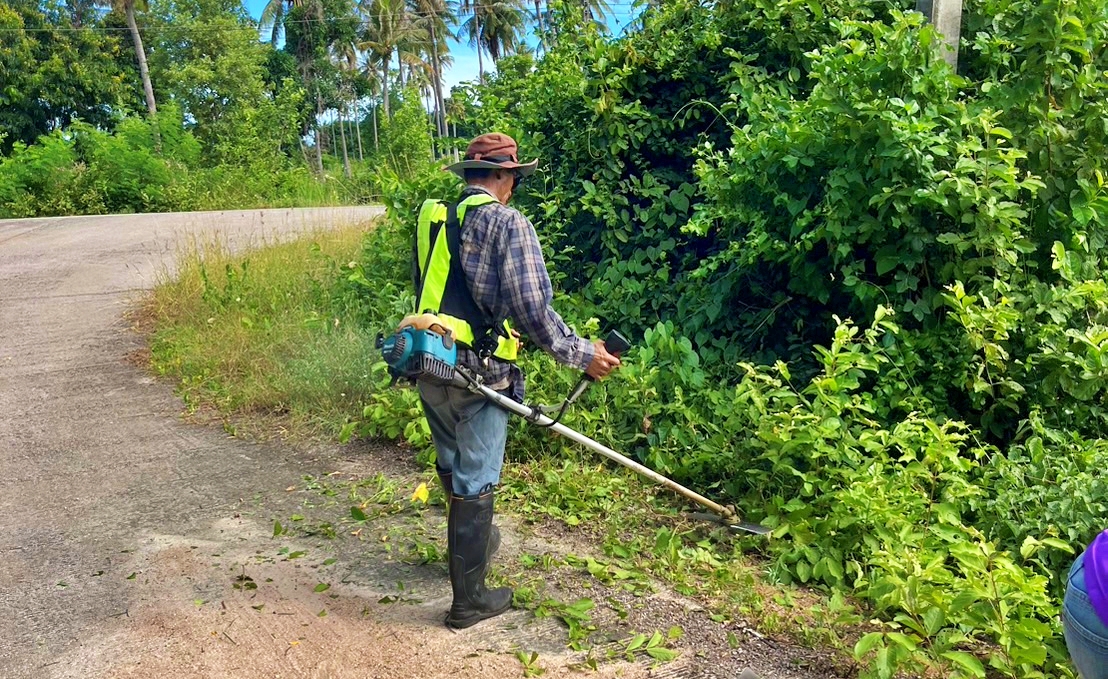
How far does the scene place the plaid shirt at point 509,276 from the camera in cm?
311

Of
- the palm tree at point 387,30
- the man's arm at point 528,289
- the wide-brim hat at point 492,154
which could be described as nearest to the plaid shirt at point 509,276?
the man's arm at point 528,289

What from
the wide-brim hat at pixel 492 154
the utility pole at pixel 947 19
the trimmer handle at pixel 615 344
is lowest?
the trimmer handle at pixel 615 344

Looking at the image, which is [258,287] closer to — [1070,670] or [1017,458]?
[1017,458]

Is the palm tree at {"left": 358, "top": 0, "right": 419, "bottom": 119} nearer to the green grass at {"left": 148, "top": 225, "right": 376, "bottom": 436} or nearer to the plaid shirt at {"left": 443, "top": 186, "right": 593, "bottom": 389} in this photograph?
the green grass at {"left": 148, "top": 225, "right": 376, "bottom": 436}

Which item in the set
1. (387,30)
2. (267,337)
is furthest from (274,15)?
(267,337)

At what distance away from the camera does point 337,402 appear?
19.1 ft

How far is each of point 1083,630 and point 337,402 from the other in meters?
4.85

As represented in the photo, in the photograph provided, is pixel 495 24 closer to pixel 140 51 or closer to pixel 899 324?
pixel 140 51

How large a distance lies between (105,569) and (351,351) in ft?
8.18

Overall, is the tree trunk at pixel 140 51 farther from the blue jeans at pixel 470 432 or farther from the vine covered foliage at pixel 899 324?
the blue jeans at pixel 470 432

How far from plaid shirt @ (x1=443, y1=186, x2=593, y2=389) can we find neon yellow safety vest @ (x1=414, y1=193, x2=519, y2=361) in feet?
0.10

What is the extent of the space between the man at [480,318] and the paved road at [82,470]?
1.47m

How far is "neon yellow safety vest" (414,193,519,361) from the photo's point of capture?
3.16 m

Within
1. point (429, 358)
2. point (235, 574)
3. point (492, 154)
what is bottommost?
point (235, 574)
